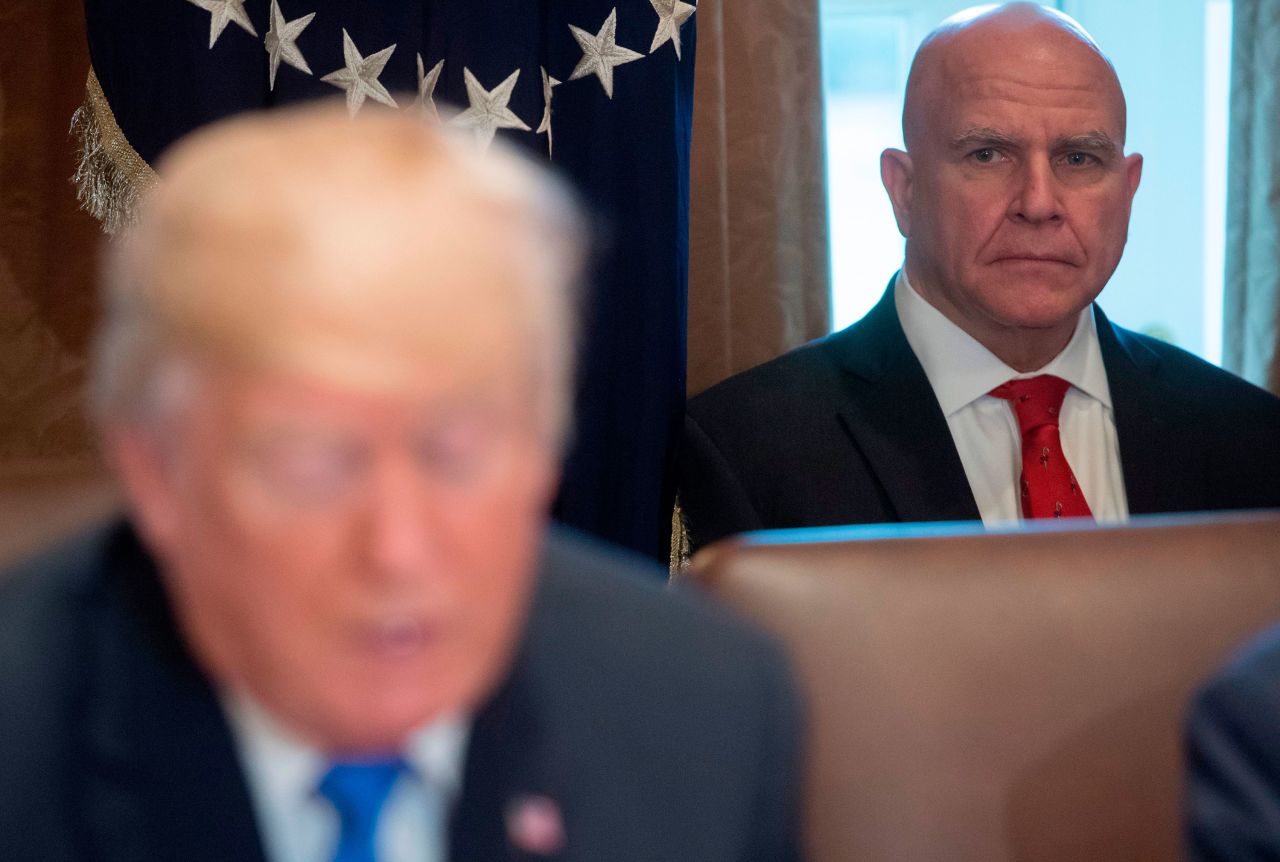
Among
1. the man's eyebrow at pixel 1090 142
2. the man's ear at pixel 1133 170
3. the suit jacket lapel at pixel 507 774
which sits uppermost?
the man's eyebrow at pixel 1090 142

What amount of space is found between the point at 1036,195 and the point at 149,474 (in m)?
1.56

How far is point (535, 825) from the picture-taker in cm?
82

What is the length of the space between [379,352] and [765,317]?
6.34 ft

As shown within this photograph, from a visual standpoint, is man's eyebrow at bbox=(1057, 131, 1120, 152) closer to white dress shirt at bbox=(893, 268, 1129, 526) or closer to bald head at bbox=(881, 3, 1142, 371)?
bald head at bbox=(881, 3, 1142, 371)

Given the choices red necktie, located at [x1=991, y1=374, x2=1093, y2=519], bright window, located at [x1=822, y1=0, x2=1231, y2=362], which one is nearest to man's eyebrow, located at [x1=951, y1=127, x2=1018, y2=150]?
red necktie, located at [x1=991, y1=374, x2=1093, y2=519]

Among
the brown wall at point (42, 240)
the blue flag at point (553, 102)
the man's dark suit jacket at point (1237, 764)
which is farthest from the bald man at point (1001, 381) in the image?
the brown wall at point (42, 240)

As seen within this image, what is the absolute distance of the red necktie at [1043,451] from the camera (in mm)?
1885

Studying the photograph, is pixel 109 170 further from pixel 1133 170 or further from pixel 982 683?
pixel 1133 170

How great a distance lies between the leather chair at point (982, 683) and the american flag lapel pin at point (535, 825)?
34cm

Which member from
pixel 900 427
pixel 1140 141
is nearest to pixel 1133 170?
pixel 900 427

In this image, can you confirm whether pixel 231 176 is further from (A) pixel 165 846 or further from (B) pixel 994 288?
(B) pixel 994 288

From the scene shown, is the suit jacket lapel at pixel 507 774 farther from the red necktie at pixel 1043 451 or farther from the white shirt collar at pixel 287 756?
the red necktie at pixel 1043 451

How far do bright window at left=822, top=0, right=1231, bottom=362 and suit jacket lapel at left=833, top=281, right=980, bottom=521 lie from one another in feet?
2.26

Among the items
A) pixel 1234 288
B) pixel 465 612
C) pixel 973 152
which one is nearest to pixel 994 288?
pixel 973 152
